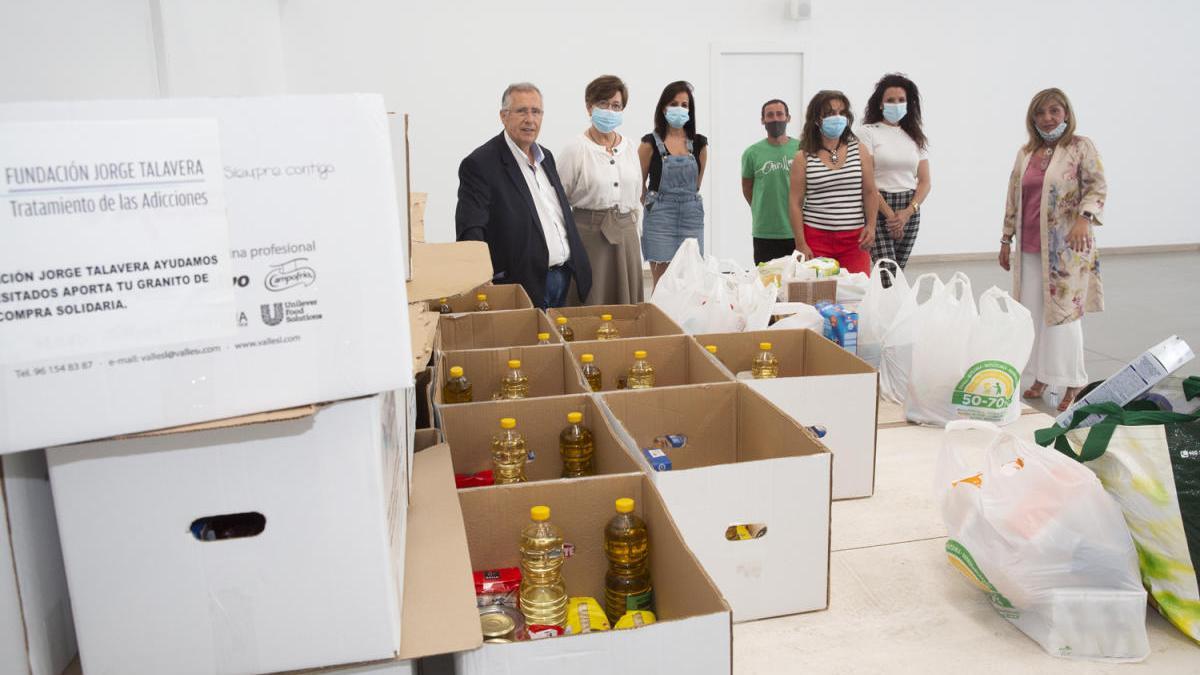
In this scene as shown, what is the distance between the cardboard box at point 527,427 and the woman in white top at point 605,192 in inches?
76.1

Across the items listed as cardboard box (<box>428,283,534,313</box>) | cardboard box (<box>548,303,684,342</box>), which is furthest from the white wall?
cardboard box (<box>548,303,684,342</box>)

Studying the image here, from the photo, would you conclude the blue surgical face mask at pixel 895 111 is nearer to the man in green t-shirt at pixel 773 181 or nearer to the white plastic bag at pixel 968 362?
the man in green t-shirt at pixel 773 181

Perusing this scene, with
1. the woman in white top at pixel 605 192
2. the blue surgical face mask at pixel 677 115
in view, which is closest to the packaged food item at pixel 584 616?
the woman in white top at pixel 605 192

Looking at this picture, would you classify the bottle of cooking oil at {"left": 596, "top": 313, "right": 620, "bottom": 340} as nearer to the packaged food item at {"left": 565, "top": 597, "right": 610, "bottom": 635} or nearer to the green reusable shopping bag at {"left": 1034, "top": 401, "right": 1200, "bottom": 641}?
the packaged food item at {"left": 565, "top": 597, "right": 610, "bottom": 635}

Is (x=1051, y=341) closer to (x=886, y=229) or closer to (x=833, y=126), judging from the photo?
(x=886, y=229)

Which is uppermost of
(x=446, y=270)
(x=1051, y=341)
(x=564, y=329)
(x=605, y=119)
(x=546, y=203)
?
(x=605, y=119)

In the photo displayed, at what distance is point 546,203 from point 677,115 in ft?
4.46

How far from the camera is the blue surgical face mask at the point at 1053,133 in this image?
11.9ft

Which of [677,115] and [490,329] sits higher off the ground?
[677,115]

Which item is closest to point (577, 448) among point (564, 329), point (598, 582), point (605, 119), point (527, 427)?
point (527, 427)

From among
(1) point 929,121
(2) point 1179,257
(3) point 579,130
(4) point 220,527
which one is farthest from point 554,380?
(2) point 1179,257

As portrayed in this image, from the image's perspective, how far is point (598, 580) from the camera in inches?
56.7

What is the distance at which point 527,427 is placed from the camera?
177 centimetres

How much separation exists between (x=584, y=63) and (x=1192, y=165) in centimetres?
611
